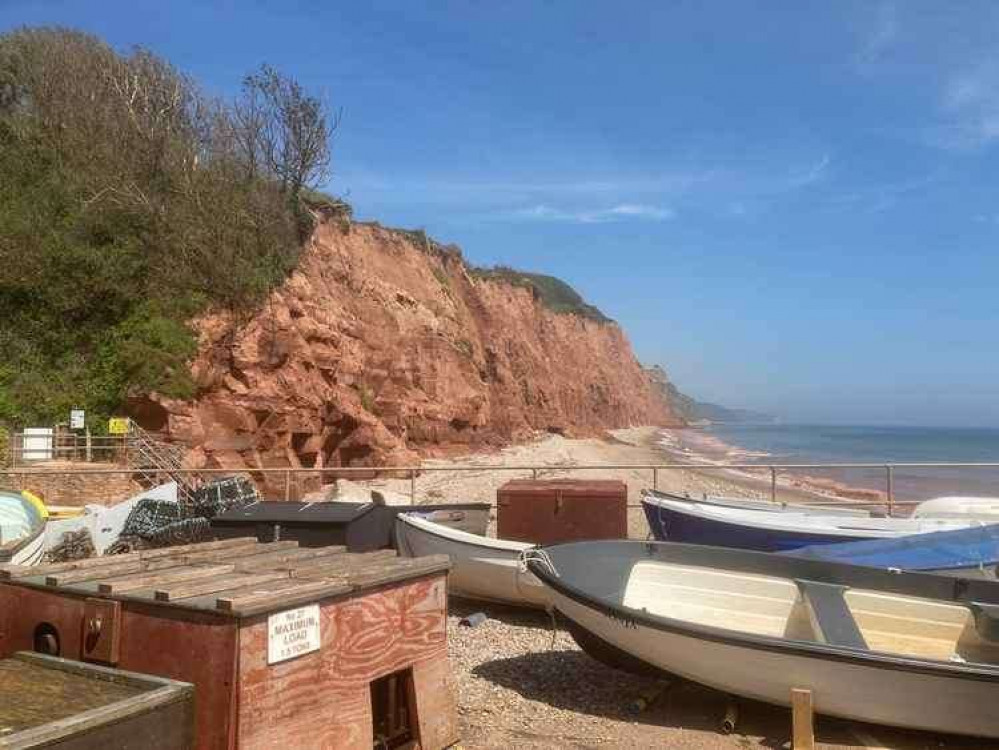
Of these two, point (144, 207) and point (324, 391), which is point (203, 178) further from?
point (324, 391)

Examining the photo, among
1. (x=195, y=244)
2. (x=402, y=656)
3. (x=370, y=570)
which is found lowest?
(x=402, y=656)

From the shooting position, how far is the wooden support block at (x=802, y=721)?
20.2 ft

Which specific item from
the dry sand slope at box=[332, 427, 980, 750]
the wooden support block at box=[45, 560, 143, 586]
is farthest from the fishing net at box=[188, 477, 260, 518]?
the wooden support block at box=[45, 560, 143, 586]

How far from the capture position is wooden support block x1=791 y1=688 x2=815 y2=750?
20.2 feet

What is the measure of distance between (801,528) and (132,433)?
1749 centimetres

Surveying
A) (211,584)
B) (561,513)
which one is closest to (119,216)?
(561,513)

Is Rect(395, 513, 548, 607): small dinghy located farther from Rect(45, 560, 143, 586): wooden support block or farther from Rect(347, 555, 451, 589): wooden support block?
Rect(45, 560, 143, 586): wooden support block

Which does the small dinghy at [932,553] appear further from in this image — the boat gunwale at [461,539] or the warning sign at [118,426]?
the warning sign at [118,426]

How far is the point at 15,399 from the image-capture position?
77.2 feet

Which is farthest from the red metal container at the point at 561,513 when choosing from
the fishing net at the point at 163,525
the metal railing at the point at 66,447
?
the metal railing at the point at 66,447

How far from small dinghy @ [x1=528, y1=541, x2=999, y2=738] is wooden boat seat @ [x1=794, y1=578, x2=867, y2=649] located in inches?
0.6

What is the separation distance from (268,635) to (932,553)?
317 inches

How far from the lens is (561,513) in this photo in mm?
11234

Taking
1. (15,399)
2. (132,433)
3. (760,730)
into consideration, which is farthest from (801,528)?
(15,399)
